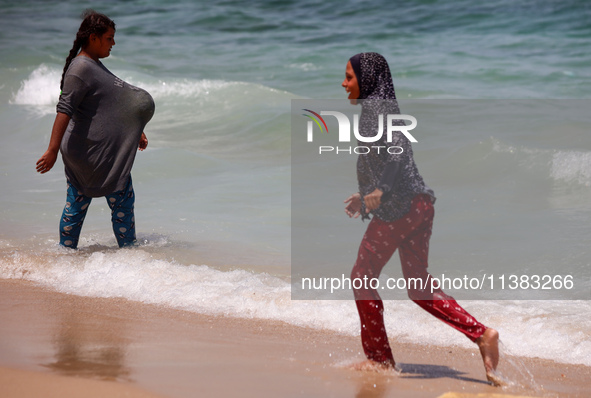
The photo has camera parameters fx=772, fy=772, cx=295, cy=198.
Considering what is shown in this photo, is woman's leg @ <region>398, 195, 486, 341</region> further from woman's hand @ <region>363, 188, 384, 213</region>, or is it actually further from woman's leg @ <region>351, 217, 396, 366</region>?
woman's hand @ <region>363, 188, 384, 213</region>

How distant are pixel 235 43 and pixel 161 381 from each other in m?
18.8

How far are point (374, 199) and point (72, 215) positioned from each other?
115 inches

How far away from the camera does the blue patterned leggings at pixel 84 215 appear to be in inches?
208

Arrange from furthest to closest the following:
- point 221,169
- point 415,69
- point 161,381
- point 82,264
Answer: point 415,69, point 221,169, point 82,264, point 161,381

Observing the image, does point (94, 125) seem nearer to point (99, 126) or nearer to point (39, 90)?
point (99, 126)

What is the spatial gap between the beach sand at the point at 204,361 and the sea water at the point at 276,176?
256 mm

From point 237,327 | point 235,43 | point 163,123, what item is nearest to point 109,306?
point 237,327

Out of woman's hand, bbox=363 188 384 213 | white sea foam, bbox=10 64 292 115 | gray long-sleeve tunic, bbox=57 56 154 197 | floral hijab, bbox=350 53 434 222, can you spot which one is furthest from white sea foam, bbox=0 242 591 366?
white sea foam, bbox=10 64 292 115

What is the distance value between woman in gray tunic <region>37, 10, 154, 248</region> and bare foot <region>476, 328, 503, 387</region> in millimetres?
2840

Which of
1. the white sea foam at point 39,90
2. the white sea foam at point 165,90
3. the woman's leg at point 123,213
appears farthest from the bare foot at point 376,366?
the white sea foam at point 39,90

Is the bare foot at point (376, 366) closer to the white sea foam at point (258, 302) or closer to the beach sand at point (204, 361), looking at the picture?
the beach sand at point (204, 361)

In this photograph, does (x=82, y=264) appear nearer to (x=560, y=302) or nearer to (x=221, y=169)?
(x=560, y=302)

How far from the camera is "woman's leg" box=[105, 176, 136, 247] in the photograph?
536cm

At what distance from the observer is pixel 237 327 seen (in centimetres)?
417
